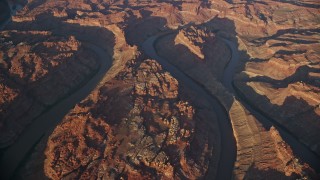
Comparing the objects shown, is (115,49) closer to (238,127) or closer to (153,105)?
(153,105)

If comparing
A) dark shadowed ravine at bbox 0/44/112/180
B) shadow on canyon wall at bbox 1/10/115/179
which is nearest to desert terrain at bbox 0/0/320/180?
dark shadowed ravine at bbox 0/44/112/180

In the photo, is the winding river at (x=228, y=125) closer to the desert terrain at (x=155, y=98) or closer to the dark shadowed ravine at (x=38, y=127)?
the desert terrain at (x=155, y=98)

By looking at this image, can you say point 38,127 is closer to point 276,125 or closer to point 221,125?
point 221,125

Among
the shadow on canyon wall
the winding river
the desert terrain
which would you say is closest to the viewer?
the desert terrain

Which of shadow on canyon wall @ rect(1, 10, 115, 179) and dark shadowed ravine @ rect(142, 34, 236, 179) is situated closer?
dark shadowed ravine @ rect(142, 34, 236, 179)

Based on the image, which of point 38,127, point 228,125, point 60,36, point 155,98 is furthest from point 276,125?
point 60,36

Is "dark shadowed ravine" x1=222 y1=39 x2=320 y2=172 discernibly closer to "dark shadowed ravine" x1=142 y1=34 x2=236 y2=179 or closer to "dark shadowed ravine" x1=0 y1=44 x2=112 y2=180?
"dark shadowed ravine" x1=142 y1=34 x2=236 y2=179

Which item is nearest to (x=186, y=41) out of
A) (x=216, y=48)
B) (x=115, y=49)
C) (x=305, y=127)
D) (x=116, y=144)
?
(x=216, y=48)
